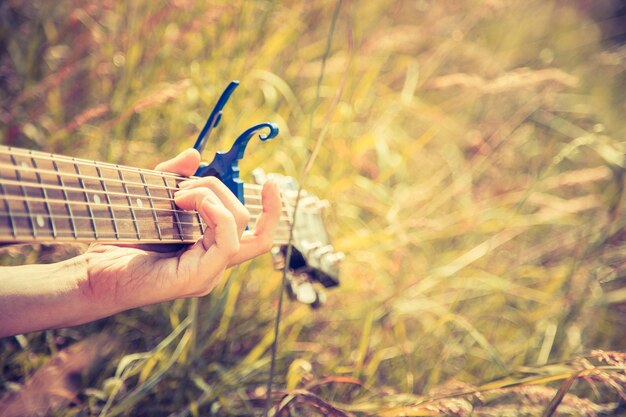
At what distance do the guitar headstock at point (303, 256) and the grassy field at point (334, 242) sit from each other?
22 cm

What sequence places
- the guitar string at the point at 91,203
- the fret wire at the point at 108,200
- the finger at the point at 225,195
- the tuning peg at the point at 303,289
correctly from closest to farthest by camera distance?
the guitar string at the point at 91,203 < the fret wire at the point at 108,200 < the finger at the point at 225,195 < the tuning peg at the point at 303,289

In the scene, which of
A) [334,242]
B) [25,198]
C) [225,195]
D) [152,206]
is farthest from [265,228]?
[334,242]

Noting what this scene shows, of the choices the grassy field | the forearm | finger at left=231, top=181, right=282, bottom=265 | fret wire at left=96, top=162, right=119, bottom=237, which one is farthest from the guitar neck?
the grassy field

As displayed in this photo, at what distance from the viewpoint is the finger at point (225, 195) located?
1.07 meters

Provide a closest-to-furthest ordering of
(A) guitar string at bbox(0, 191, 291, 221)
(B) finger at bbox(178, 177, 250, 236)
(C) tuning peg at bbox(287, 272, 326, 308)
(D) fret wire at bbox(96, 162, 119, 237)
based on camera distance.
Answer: (A) guitar string at bbox(0, 191, 291, 221)
(D) fret wire at bbox(96, 162, 119, 237)
(B) finger at bbox(178, 177, 250, 236)
(C) tuning peg at bbox(287, 272, 326, 308)

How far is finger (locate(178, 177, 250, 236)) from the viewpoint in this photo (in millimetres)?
1069

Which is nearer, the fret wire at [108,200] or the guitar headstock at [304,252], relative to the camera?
the fret wire at [108,200]

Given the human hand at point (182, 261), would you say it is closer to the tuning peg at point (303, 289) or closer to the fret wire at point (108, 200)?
the fret wire at point (108, 200)

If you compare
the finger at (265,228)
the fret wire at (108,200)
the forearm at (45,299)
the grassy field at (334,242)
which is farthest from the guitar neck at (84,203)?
the grassy field at (334,242)

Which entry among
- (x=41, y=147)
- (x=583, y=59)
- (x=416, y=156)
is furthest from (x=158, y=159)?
(x=583, y=59)

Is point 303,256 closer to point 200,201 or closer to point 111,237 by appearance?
point 200,201

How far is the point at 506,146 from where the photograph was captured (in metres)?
2.38

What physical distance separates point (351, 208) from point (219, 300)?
2.86 ft

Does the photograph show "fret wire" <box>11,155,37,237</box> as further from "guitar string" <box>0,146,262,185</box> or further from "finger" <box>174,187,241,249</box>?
"finger" <box>174,187,241,249</box>
